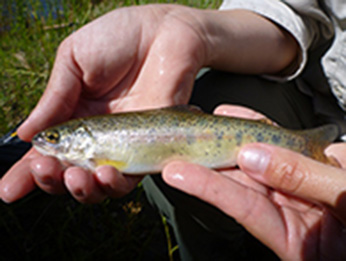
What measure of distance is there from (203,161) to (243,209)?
19.1 inches

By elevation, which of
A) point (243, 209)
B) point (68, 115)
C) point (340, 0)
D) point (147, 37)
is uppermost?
point (340, 0)

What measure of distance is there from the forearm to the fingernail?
1108mm

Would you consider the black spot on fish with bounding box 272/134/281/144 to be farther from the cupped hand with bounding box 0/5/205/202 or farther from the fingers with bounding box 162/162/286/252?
the cupped hand with bounding box 0/5/205/202

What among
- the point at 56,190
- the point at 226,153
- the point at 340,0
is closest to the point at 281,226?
the point at 226,153

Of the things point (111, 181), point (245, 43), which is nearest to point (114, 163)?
point (111, 181)

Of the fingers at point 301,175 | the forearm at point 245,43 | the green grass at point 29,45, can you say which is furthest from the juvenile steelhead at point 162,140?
the green grass at point 29,45

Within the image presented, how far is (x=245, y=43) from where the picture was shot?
248cm

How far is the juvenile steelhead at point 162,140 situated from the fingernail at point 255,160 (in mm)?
309

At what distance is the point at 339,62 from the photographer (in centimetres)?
230

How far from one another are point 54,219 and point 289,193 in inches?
83.8

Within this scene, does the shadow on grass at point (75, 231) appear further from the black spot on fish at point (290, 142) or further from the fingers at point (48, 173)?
the black spot on fish at point (290, 142)

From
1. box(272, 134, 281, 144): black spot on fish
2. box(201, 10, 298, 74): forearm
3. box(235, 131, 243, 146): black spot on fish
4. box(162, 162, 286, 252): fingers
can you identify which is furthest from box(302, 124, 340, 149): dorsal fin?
box(201, 10, 298, 74): forearm

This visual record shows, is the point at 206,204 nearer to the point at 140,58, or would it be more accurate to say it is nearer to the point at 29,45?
the point at 140,58

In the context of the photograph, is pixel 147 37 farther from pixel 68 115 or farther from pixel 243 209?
pixel 243 209
